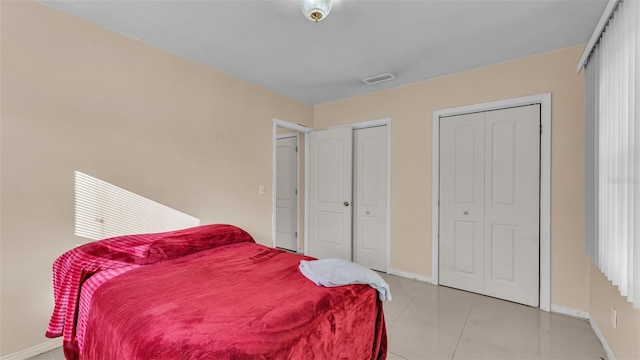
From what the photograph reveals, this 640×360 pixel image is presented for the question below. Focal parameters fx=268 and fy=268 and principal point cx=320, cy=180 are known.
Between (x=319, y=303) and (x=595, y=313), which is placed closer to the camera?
(x=319, y=303)

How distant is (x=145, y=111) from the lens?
8.05 ft

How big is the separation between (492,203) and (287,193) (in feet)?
10.1

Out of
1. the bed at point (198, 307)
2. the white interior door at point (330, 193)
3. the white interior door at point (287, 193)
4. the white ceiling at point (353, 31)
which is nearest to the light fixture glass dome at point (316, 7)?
the white ceiling at point (353, 31)

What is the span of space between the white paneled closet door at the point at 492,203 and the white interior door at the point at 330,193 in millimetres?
1288

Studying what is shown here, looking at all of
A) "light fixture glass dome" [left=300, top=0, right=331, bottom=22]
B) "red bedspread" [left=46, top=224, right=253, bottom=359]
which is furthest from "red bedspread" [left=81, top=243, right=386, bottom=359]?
"light fixture glass dome" [left=300, top=0, right=331, bottom=22]

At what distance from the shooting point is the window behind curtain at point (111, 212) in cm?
209

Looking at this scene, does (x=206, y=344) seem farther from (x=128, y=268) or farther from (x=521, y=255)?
(x=521, y=255)

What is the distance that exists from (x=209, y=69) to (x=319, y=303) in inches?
107

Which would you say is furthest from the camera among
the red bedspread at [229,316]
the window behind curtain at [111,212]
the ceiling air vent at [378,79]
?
the ceiling air vent at [378,79]

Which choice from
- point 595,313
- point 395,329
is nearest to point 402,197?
point 395,329

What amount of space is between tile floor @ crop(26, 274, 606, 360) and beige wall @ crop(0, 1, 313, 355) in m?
0.70

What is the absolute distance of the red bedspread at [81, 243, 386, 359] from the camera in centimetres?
105

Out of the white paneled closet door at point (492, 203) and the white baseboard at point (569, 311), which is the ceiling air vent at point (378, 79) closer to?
the white paneled closet door at point (492, 203)

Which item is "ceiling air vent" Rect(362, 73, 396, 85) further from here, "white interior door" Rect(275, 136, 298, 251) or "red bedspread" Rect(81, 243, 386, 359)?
"red bedspread" Rect(81, 243, 386, 359)
